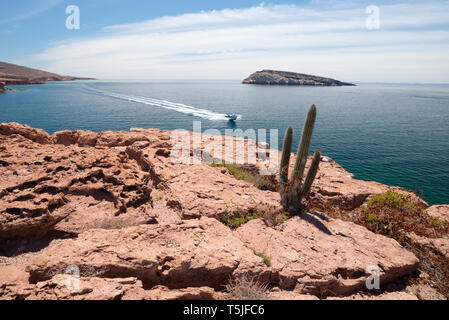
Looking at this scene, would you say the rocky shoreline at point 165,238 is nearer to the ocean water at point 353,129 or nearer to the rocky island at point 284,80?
the ocean water at point 353,129

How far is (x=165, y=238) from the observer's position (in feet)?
18.7

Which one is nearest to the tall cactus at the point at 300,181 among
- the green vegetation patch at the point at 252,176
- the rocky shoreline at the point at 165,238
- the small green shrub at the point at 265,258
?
the rocky shoreline at the point at 165,238

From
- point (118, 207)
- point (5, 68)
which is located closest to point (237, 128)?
point (118, 207)

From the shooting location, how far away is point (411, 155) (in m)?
25.4

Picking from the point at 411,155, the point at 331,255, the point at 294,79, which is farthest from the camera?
the point at 294,79

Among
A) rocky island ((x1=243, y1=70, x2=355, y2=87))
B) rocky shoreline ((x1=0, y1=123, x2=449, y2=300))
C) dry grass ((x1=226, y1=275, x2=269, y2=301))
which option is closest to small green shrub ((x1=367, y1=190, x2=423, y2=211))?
rocky shoreline ((x1=0, y1=123, x2=449, y2=300))

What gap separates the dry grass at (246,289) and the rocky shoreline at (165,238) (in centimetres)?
12

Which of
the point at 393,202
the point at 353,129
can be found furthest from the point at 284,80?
the point at 393,202

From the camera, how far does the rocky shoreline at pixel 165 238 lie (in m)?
4.71

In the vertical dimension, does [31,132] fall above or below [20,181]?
above

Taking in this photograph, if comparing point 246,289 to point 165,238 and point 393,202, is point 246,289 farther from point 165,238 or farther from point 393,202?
point 393,202

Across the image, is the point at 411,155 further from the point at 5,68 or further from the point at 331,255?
the point at 5,68

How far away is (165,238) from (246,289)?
231 cm
